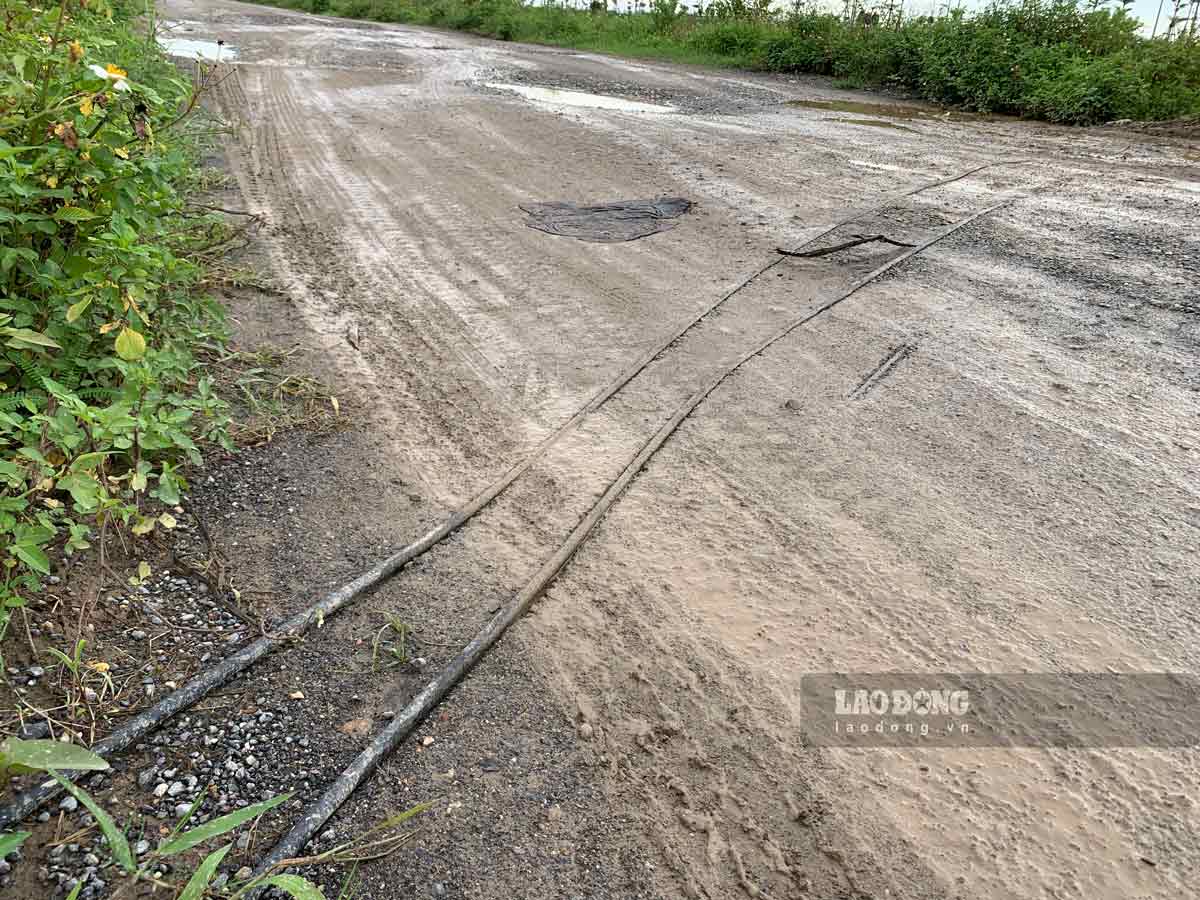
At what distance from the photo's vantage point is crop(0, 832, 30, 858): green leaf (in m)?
1.99

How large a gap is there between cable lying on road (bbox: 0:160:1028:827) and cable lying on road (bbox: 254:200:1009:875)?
1.28 ft

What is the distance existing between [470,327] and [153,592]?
237 centimetres

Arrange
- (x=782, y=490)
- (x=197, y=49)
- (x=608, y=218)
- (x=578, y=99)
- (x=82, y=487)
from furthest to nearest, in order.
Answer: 1. (x=197, y=49)
2. (x=578, y=99)
3. (x=608, y=218)
4. (x=782, y=490)
5. (x=82, y=487)

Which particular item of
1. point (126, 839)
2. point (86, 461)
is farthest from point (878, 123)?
point (126, 839)

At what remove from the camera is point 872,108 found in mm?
11703

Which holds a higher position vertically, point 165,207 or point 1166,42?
point 1166,42

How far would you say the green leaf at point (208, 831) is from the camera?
2068 mm

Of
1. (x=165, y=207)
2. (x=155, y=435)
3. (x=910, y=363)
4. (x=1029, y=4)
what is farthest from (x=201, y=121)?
(x=1029, y=4)

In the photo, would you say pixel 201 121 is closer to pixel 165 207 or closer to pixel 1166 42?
pixel 165 207

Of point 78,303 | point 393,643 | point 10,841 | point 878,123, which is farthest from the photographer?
point 878,123

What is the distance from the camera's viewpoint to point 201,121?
891cm
